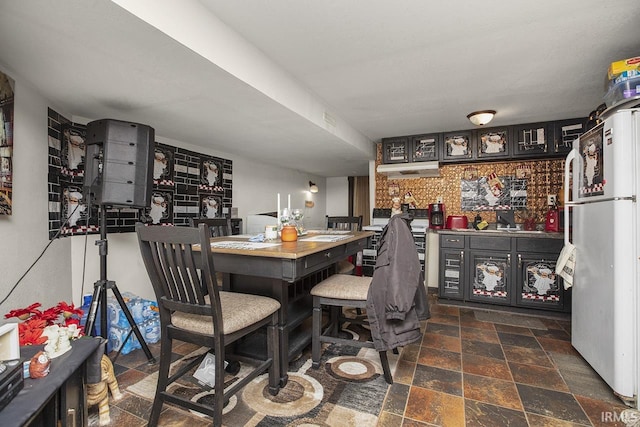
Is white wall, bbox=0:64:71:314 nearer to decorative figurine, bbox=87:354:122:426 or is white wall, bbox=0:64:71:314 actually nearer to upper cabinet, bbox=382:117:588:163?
decorative figurine, bbox=87:354:122:426

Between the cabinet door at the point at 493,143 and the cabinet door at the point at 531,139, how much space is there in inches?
3.5

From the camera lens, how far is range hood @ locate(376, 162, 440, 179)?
160 inches

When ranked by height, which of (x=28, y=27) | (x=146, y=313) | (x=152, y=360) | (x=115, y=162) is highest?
(x=28, y=27)

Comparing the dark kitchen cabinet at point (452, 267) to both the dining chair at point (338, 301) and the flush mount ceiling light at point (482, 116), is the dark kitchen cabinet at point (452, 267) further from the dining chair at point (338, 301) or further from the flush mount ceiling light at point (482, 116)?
the dining chair at point (338, 301)

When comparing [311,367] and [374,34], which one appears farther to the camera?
[311,367]

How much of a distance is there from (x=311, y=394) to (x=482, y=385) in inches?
42.0

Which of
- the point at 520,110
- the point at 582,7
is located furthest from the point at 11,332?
the point at 520,110

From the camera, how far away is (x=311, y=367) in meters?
2.01

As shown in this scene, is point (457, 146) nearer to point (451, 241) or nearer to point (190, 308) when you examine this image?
point (451, 241)

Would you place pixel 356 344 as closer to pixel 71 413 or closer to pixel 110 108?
pixel 71 413

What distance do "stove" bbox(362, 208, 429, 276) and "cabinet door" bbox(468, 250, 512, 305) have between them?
0.74 metres

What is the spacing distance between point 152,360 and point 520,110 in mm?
4218

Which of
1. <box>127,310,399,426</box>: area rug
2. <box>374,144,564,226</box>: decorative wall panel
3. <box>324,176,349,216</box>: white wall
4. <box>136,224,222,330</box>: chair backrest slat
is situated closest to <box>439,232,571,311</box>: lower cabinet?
<box>374,144,564,226</box>: decorative wall panel

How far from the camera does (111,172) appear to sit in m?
1.93
